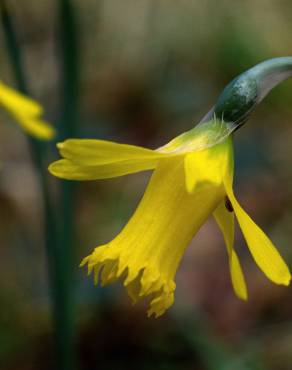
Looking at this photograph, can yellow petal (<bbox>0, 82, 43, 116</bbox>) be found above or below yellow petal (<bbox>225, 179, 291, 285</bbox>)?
above

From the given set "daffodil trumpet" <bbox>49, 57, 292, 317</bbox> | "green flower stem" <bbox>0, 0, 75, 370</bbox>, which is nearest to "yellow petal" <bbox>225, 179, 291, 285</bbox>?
"daffodil trumpet" <bbox>49, 57, 292, 317</bbox>

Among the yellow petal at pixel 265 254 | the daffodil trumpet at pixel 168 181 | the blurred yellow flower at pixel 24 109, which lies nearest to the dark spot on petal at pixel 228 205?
the daffodil trumpet at pixel 168 181

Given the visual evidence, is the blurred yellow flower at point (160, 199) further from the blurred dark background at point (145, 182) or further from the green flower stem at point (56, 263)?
the blurred dark background at point (145, 182)

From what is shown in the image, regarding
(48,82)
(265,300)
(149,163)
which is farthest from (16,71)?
(48,82)

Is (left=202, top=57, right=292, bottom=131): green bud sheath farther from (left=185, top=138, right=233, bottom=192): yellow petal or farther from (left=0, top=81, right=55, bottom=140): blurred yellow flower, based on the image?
(left=0, top=81, right=55, bottom=140): blurred yellow flower

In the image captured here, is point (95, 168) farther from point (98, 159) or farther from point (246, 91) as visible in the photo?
point (246, 91)

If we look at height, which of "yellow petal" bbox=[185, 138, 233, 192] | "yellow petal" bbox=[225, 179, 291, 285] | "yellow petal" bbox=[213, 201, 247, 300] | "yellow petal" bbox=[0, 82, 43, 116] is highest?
"yellow petal" bbox=[185, 138, 233, 192]

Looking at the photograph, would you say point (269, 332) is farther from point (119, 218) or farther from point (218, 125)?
point (218, 125)

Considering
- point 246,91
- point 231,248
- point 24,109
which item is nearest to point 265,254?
point 231,248
